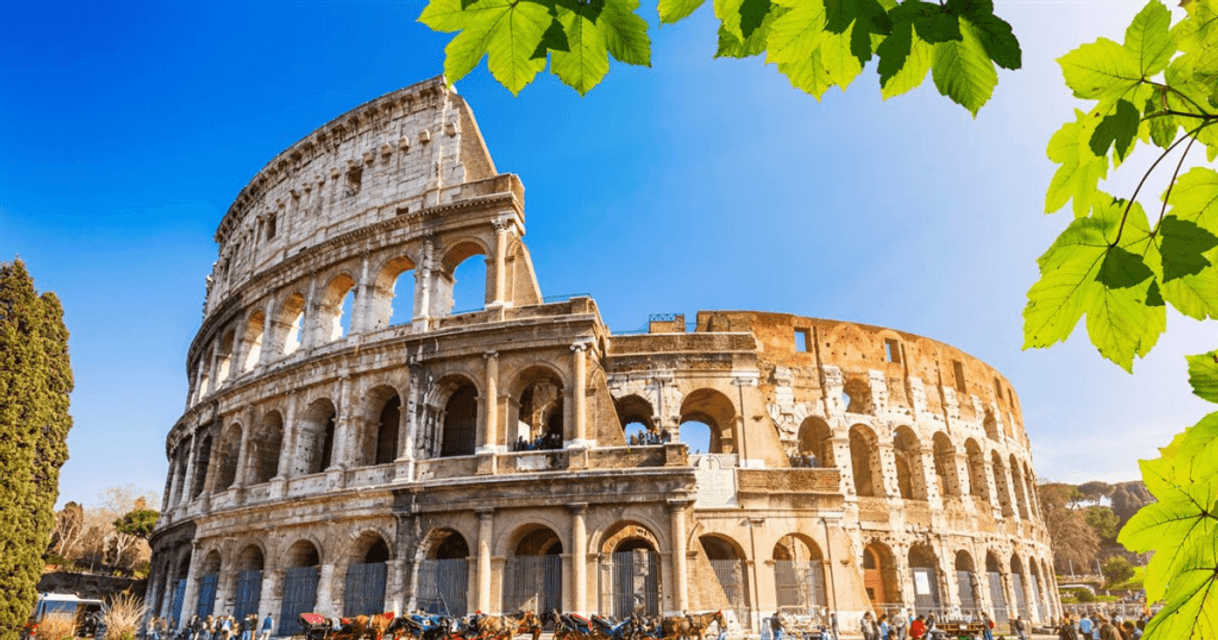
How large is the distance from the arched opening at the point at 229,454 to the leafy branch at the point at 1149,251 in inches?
950

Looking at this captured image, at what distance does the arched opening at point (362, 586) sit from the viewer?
16422 mm

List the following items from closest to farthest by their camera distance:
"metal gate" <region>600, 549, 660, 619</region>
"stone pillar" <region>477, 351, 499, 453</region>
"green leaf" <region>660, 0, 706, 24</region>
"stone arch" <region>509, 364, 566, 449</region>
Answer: "green leaf" <region>660, 0, 706, 24</region> → "metal gate" <region>600, 549, 660, 619</region> → "stone pillar" <region>477, 351, 499, 453</region> → "stone arch" <region>509, 364, 566, 449</region>

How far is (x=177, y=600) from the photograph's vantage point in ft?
68.2

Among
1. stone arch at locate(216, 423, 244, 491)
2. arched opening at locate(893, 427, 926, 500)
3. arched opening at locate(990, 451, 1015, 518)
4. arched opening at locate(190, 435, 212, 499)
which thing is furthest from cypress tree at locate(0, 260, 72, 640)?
arched opening at locate(990, 451, 1015, 518)

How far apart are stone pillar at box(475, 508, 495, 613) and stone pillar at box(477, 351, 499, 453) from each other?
1581 millimetres

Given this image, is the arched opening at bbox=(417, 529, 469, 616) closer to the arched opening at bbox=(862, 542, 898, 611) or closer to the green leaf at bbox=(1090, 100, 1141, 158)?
the arched opening at bbox=(862, 542, 898, 611)

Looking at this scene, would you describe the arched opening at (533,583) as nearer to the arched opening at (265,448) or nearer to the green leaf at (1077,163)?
the arched opening at (265,448)

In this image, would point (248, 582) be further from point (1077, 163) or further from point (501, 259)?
point (1077, 163)

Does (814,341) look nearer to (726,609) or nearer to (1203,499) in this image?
(726,609)

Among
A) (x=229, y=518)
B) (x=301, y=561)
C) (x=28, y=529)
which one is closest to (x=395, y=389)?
(x=301, y=561)

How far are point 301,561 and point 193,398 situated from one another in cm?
1126

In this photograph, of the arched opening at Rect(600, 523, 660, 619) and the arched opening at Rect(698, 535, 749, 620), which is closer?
the arched opening at Rect(600, 523, 660, 619)

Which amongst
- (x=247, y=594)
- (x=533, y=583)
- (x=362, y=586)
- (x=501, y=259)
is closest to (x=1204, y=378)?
(x=533, y=583)

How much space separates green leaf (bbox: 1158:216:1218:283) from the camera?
118cm
